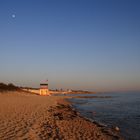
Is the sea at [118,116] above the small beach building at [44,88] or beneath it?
beneath

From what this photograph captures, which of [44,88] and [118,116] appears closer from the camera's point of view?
[118,116]

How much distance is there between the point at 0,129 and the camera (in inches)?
415

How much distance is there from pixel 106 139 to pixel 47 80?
98.2 m

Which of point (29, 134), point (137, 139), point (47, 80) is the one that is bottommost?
point (137, 139)

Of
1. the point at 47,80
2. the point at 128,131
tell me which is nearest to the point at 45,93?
the point at 47,80

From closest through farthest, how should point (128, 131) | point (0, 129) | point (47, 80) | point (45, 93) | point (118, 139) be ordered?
point (0, 129) < point (118, 139) < point (128, 131) < point (45, 93) < point (47, 80)

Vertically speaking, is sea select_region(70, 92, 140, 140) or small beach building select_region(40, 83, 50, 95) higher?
small beach building select_region(40, 83, 50, 95)

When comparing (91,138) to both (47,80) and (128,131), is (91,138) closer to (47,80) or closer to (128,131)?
(128,131)

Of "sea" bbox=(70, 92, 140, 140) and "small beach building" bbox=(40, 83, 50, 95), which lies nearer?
"sea" bbox=(70, 92, 140, 140)

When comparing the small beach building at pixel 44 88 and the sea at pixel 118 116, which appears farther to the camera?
the small beach building at pixel 44 88

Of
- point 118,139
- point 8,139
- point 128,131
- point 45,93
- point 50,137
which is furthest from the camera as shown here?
point 45,93

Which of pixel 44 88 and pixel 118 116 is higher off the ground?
pixel 44 88

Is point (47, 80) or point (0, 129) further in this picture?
point (47, 80)

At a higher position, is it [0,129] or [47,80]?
[47,80]
